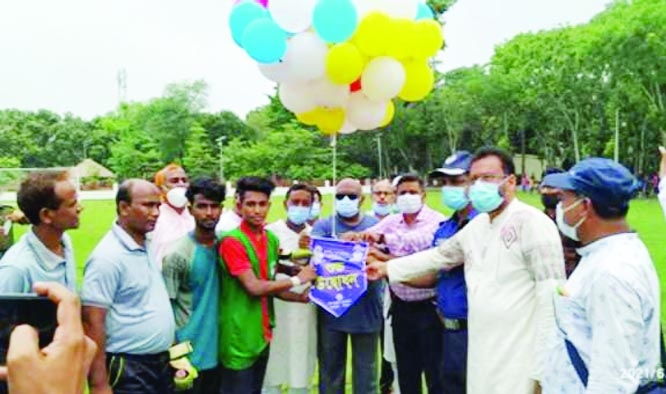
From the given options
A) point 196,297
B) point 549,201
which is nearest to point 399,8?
point 549,201

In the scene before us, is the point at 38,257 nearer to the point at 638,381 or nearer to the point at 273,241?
the point at 273,241

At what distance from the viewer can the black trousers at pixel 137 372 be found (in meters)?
3.58

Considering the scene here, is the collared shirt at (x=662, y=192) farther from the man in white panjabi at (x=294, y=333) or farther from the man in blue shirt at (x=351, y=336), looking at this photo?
the man in white panjabi at (x=294, y=333)

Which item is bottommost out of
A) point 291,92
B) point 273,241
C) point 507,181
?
point 273,241

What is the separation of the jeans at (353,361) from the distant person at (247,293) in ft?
2.63

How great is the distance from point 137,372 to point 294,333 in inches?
74.1

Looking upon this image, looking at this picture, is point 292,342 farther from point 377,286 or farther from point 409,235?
point 409,235

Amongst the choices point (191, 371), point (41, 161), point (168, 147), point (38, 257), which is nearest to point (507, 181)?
point (191, 371)

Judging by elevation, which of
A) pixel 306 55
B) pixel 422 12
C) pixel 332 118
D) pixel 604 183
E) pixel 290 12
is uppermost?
pixel 422 12

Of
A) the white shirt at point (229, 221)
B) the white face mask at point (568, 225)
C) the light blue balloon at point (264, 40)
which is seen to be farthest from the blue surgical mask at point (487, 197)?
the white shirt at point (229, 221)

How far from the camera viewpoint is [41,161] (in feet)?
235

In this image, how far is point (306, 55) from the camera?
16.6 feet

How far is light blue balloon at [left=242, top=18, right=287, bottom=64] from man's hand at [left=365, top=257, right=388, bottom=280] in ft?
5.20

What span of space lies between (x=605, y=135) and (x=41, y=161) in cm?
5374
